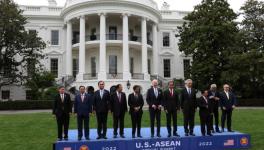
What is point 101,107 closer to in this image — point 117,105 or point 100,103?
point 100,103

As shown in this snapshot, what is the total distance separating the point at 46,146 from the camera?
11.4 m

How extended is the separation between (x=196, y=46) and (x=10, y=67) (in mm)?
18496

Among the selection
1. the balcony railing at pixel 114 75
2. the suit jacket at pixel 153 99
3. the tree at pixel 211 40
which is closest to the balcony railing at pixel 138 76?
the balcony railing at pixel 114 75

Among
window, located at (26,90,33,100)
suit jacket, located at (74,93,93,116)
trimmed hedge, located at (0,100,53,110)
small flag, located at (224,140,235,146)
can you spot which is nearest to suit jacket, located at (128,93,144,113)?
suit jacket, located at (74,93,93,116)

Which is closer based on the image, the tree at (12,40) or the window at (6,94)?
the tree at (12,40)

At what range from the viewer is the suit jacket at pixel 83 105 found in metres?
10.9

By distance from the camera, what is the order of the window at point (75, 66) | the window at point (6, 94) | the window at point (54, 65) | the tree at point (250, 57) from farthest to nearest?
the window at point (54, 65), the window at point (75, 66), the window at point (6, 94), the tree at point (250, 57)

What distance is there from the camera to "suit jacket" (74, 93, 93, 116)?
1086cm

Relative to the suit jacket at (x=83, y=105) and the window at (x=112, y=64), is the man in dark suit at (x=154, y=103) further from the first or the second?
the window at (x=112, y=64)

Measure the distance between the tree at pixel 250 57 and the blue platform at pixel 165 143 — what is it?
70.1ft

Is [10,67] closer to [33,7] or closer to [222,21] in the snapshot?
[33,7]

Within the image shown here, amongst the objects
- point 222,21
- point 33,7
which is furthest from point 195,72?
point 33,7

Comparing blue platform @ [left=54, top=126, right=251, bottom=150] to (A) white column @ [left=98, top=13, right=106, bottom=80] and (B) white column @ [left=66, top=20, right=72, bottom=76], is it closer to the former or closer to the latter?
(A) white column @ [left=98, top=13, right=106, bottom=80]

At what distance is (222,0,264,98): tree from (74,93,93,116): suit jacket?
2293 centimetres
